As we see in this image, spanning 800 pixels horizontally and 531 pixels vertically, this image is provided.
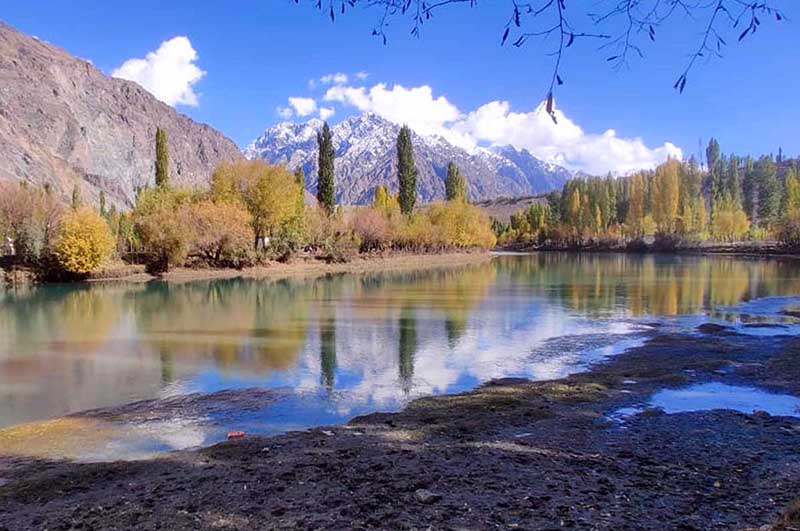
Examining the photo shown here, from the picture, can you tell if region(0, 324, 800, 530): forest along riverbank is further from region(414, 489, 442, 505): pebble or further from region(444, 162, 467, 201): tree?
region(444, 162, 467, 201): tree

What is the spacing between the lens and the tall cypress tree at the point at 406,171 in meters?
94.4

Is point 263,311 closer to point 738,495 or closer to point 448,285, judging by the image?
point 448,285

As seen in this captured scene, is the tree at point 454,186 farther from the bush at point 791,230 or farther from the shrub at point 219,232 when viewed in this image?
the shrub at point 219,232

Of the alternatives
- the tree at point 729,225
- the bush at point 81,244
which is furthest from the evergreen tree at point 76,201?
the tree at point 729,225

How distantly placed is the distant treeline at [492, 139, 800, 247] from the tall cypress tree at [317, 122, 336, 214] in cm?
6518

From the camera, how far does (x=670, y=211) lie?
117625 millimetres

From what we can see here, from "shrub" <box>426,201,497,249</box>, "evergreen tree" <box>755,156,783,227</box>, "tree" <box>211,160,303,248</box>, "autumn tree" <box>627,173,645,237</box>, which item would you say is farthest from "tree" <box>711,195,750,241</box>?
"tree" <box>211,160,303,248</box>

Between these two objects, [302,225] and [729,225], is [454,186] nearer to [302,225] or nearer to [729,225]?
[302,225]

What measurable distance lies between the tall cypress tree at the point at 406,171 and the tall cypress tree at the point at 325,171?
15.6 meters

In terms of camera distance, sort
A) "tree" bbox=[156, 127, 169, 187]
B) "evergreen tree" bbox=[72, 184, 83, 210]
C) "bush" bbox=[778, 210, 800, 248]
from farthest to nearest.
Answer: "bush" bbox=[778, 210, 800, 248] < "tree" bbox=[156, 127, 169, 187] < "evergreen tree" bbox=[72, 184, 83, 210]

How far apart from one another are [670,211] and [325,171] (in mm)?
71877

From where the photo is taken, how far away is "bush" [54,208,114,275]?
51562mm

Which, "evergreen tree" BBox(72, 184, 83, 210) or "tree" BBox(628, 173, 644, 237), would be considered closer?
"evergreen tree" BBox(72, 184, 83, 210)

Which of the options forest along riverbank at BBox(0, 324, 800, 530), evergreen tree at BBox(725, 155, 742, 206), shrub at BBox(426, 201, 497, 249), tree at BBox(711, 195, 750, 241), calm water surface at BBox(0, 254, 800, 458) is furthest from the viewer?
evergreen tree at BBox(725, 155, 742, 206)
